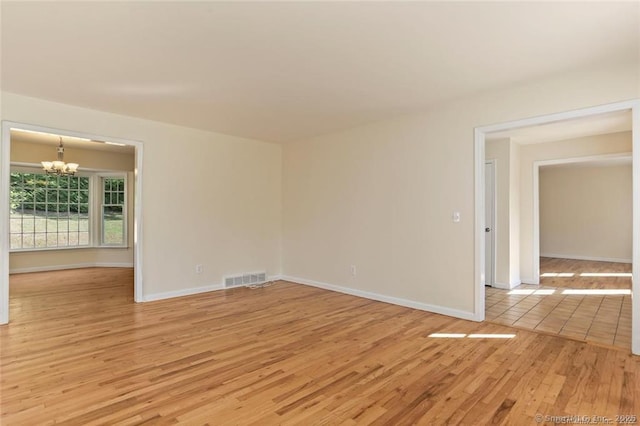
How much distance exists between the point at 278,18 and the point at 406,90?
5.87ft

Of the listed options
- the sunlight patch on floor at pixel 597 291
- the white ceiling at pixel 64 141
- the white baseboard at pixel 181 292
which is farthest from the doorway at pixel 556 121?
the white ceiling at pixel 64 141

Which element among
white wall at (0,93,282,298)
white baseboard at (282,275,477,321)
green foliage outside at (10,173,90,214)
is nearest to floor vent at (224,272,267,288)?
white wall at (0,93,282,298)

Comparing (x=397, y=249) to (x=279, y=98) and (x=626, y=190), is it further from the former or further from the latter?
(x=626, y=190)

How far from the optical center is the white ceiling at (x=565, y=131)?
4430 mm

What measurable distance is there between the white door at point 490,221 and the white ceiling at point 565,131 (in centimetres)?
60

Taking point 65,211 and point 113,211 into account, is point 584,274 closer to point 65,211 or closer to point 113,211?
point 113,211

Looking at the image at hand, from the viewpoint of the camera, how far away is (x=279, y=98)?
149 inches

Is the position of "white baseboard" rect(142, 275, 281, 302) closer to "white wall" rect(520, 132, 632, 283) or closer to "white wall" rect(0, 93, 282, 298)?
"white wall" rect(0, 93, 282, 298)

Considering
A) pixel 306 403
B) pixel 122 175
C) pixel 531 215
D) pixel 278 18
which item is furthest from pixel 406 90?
pixel 122 175

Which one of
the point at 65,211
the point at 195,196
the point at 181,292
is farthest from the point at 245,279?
the point at 65,211

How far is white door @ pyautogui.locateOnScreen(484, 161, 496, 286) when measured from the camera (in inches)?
223

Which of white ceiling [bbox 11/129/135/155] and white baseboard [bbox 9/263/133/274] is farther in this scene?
white baseboard [bbox 9/263/133/274]

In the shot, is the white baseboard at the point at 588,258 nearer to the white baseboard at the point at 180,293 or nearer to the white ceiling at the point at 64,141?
the white baseboard at the point at 180,293

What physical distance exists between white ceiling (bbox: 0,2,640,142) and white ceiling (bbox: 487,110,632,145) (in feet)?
5.22
